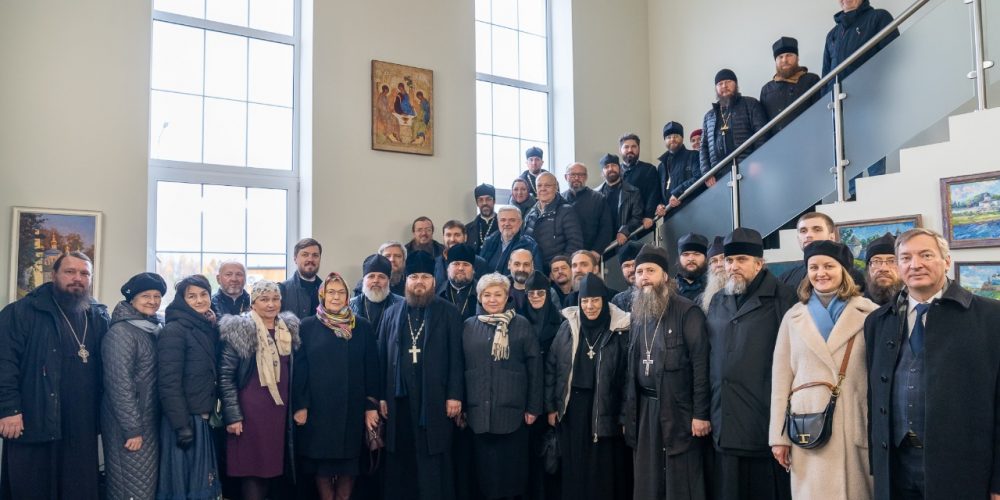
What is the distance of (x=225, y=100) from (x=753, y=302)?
203 inches

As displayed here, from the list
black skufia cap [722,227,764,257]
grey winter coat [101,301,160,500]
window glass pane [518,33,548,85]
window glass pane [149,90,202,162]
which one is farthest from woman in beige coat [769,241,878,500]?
window glass pane [518,33,548,85]

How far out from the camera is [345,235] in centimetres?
663

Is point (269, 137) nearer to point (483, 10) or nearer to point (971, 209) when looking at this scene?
point (483, 10)

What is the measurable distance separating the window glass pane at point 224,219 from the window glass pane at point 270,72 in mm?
928

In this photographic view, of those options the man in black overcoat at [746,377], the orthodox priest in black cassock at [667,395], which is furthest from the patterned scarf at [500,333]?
the man in black overcoat at [746,377]

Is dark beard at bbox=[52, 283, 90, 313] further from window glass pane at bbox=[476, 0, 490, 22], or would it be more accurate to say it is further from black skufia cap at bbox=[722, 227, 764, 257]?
window glass pane at bbox=[476, 0, 490, 22]

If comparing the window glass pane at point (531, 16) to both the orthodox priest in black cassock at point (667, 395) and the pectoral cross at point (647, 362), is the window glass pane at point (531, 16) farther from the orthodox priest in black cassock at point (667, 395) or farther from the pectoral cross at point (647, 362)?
the pectoral cross at point (647, 362)

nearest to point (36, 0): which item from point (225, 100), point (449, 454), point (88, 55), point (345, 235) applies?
point (88, 55)

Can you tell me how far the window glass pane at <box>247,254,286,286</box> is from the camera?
21.4 ft

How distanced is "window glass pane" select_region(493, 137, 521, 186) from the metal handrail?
2356 mm

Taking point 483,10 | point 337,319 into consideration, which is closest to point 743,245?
point 337,319

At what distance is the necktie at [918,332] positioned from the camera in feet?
8.33

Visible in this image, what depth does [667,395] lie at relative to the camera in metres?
3.56

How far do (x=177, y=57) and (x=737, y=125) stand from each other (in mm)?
4811
